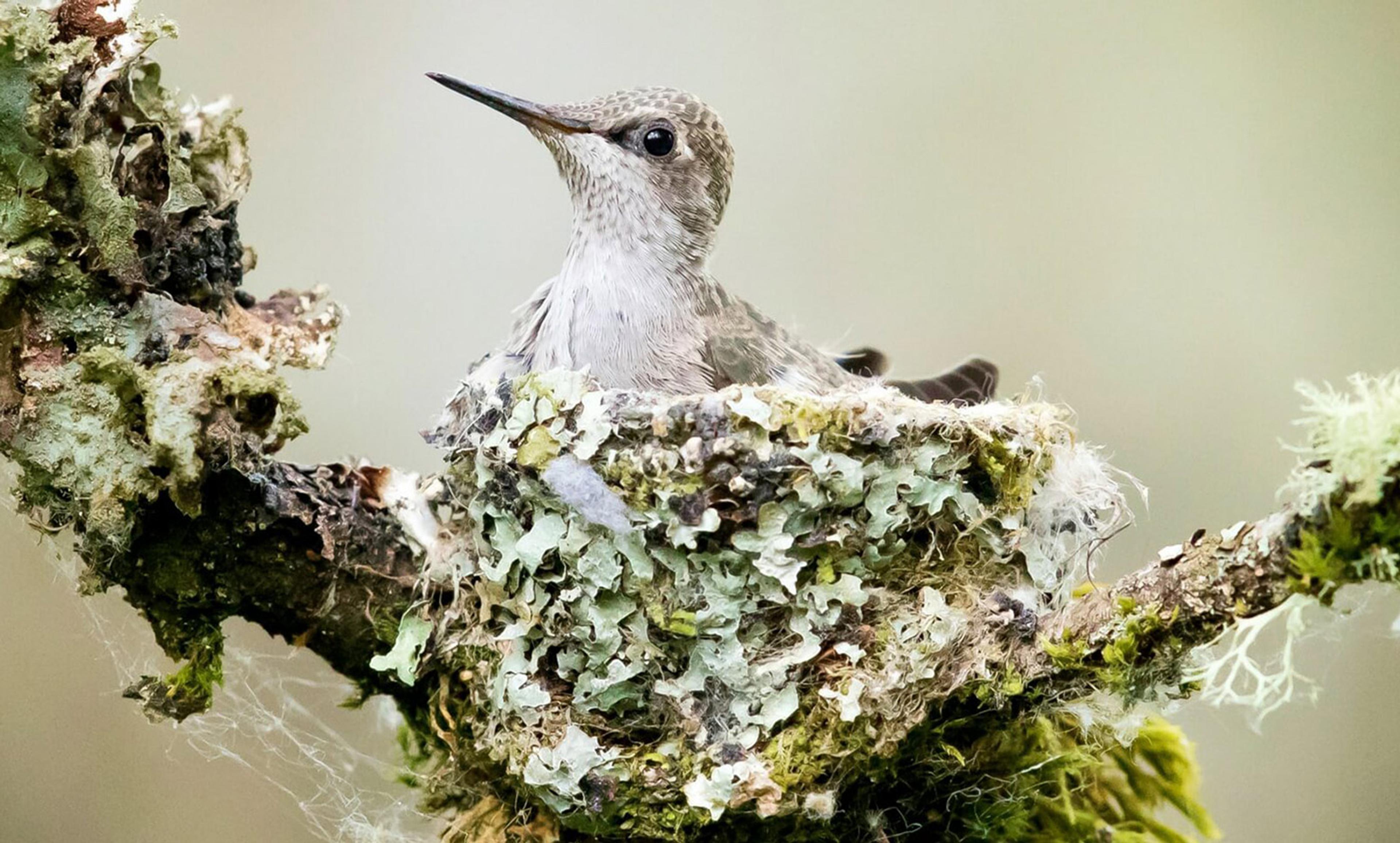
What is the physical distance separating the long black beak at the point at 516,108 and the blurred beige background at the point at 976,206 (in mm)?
1327

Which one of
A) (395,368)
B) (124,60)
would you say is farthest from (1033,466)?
(395,368)

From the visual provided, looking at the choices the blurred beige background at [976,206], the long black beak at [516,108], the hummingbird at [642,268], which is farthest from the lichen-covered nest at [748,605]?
the blurred beige background at [976,206]

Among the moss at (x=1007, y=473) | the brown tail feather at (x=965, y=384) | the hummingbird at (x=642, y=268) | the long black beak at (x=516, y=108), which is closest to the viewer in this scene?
the moss at (x=1007, y=473)

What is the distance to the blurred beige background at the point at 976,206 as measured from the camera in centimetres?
367

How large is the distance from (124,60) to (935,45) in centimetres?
283

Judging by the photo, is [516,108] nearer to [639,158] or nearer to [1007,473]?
[639,158]

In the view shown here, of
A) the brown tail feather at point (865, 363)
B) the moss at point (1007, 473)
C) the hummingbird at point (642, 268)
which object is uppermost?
the brown tail feather at point (865, 363)

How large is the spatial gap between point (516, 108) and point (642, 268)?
42 centimetres

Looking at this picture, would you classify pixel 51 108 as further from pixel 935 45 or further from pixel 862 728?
pixel 935 45

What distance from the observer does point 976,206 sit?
3943 mm

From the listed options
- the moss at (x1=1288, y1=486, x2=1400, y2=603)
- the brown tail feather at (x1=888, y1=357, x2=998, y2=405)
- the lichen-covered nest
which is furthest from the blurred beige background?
the moss at (x1=1288, y1=486, x2=1400, y2=603)

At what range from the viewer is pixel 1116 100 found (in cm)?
390

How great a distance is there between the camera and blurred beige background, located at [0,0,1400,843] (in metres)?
3.67

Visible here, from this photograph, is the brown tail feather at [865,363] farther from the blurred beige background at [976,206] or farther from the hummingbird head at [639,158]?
the blurred beige background at [976,206]
